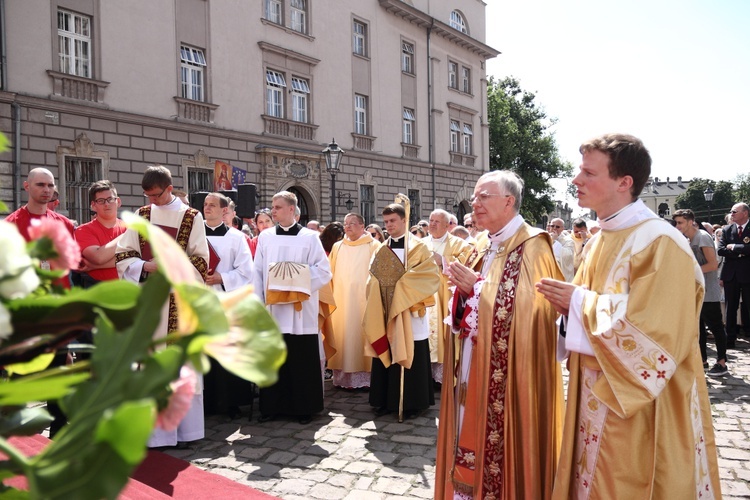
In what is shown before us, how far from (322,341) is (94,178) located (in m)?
10.1

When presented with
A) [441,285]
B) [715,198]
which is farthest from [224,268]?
[715,198]

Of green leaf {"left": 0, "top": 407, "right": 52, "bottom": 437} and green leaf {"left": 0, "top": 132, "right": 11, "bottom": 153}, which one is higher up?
green leaf {"left": 0, "top": 132, "right": 11, "bottom": 153}

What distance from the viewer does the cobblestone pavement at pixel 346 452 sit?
4031 millimetres

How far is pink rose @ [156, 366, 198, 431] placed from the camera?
65cm

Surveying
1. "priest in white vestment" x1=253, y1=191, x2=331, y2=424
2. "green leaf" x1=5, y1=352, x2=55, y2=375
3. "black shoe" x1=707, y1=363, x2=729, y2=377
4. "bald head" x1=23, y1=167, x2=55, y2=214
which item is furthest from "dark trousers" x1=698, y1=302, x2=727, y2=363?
"green leaf" x1=5, y1=352, x2=55, y2=375

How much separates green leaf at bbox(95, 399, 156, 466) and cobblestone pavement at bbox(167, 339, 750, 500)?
3.63 m

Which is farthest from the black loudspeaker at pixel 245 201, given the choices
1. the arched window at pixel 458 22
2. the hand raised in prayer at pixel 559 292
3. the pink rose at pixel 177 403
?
the arched window at pixel 458 22

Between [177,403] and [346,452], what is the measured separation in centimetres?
436

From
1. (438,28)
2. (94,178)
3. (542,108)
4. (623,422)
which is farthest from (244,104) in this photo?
(542,108)

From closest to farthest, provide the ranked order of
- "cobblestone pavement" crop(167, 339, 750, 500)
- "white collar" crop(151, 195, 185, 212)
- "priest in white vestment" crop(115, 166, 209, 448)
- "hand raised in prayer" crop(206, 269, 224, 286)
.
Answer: "cobblestone pavement" crop(167, 339, 750, 500) < "priest in white vestment" crop(115, 166, 209, 448) < "white collar" crop(151, 195, 185, 212) < "hand raised in prayer" crop(206, 269, 224, 286)

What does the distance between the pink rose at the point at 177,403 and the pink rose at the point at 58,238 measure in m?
0.21

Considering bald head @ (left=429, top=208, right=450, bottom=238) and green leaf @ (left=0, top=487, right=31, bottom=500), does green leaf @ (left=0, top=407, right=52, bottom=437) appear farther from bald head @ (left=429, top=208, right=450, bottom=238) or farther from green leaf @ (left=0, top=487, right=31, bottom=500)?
bald head @ (left=429, top=208, right=450, bottom=238)

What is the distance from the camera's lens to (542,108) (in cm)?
4075

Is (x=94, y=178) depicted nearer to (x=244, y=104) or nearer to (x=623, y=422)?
(x=244, y=104)
